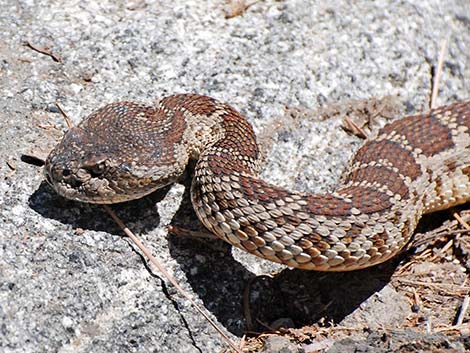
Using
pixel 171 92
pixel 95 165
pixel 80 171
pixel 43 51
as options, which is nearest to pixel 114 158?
pixel 95 165

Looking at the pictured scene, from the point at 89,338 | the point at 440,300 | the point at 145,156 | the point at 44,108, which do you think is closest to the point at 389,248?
the point at 440,300

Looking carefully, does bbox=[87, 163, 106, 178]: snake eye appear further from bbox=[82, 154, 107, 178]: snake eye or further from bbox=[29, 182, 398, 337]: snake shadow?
bbox=[29, 182, 398, 337]: snake shadow

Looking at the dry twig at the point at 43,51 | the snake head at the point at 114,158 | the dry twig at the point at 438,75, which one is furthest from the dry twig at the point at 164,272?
the dry twig at the point at 438,75

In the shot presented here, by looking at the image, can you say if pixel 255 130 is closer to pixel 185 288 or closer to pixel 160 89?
pixel 160 89

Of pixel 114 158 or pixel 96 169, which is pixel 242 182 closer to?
pixel 114 158

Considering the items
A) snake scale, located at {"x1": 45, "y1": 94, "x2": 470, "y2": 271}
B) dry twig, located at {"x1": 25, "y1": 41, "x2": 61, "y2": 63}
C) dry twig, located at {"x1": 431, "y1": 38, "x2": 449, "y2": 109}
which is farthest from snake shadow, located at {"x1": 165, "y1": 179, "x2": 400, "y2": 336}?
dry twig, located at {"x1": 431, "y1": 38, "x2": 449, "y2": 109}
